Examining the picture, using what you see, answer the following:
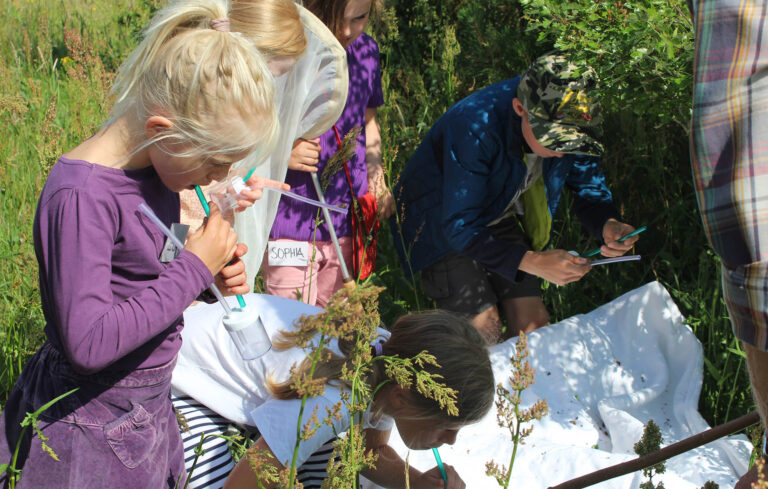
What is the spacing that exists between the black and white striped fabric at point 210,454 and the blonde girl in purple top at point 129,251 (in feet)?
1.15

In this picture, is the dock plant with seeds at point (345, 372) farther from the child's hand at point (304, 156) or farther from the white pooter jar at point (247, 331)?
the child's hand at point (304, 156)

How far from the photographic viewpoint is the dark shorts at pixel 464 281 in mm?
2854

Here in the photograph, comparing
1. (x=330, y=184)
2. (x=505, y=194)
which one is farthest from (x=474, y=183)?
(x=330, y=184)

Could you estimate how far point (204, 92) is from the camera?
135 cm

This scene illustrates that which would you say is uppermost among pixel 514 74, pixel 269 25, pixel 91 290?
pixel 269 25

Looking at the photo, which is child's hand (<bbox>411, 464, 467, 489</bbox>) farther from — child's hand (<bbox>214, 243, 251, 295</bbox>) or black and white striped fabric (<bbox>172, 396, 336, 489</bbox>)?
child's hand (<bbox>214, 243, 251, 295</bbox>)

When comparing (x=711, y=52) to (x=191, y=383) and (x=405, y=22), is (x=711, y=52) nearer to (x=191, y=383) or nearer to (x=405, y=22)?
(x=191, y=383)

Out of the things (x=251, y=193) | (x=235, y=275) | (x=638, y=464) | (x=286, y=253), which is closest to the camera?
(x=638, y=464)

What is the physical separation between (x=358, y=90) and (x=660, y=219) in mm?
1677

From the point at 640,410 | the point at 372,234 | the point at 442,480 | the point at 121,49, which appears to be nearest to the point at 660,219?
the point at 640,410

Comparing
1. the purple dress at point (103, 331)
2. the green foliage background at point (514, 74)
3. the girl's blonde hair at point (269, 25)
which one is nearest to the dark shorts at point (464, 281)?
the green foliage background at point (514, 74)

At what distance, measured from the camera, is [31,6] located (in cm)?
625

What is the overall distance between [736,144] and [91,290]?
1114mm

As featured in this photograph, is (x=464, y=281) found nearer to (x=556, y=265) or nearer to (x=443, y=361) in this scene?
(x=556, y=265)
